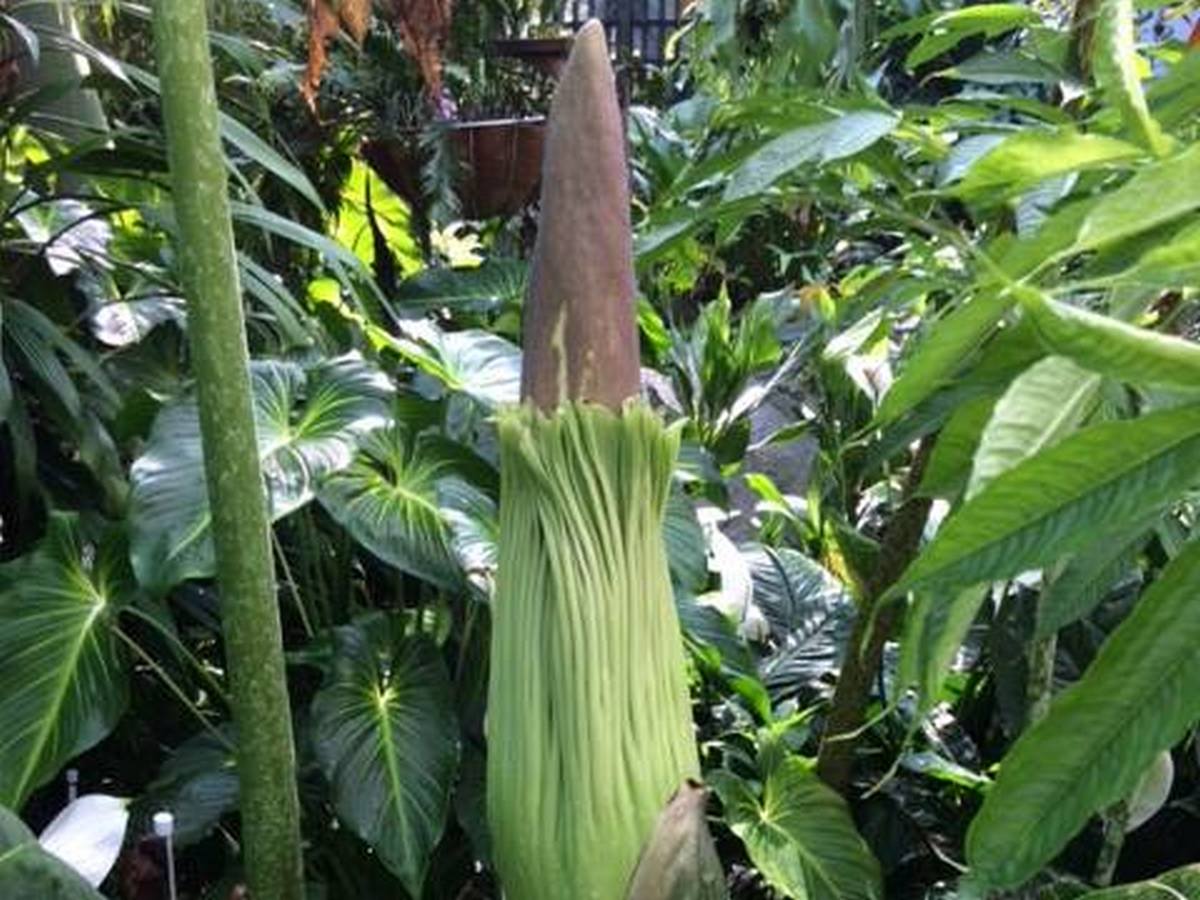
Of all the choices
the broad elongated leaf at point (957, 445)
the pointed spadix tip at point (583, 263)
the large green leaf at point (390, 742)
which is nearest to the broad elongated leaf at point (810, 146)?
the pointed spadix tip at point (583, 263)

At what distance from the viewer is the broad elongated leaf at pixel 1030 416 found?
48cm

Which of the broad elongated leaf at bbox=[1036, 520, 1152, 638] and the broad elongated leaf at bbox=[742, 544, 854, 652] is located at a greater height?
the broad elongated leaf at bbox=[1036, 520, 1152, 638]

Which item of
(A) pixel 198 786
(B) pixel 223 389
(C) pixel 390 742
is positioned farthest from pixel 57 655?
(B) pixel 223 389

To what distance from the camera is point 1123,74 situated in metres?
0.51

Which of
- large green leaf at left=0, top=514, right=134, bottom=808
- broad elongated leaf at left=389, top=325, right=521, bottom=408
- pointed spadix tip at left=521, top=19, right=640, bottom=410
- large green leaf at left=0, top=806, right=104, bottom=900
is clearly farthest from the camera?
broad elongated leaf at left=389, top=325, right=521, bottom=408

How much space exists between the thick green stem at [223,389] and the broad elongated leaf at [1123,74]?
50cm

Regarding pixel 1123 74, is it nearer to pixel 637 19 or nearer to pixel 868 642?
pixel 868 642

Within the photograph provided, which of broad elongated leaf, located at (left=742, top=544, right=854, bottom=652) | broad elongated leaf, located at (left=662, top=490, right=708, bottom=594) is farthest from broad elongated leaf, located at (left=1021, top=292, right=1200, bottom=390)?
broad elongated leaf, located at (left=742, top=544, right=854, bottom=652)

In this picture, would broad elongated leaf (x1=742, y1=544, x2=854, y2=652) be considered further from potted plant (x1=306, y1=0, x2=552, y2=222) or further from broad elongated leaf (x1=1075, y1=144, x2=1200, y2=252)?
potted plant (x1=306, y1=0, x2=552, y2=222)

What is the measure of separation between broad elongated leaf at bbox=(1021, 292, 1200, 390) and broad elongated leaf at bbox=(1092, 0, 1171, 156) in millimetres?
150

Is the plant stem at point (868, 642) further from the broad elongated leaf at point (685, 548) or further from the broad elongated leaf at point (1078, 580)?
the broad elongated leaf at point (1078, 580)

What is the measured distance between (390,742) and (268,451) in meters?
0.28

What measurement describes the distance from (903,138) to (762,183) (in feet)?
0.69

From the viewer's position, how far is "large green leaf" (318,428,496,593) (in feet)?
4.05
